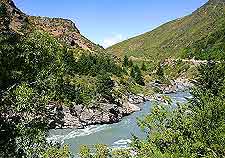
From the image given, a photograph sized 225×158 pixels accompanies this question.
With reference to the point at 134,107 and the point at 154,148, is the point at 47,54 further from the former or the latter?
the point at 134,107

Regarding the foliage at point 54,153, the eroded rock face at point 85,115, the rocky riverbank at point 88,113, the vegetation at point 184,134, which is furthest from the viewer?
the eroded rock face at point 85,115

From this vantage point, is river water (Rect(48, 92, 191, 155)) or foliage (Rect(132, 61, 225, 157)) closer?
foliage (Rect(132, 61, 225, 157))

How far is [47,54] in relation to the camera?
23.2 meters

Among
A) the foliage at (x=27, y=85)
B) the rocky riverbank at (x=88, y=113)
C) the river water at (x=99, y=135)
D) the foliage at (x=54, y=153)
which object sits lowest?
the river water at (x=99, y=135)

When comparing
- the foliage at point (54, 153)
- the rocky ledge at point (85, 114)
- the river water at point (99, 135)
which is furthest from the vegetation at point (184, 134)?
the rocky ledge at point (85, 114)

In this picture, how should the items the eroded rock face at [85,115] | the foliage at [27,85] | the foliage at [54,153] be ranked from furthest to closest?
the eroded rock face at [85,115] < the foliage at [54,153] < the foliage at [27,85]

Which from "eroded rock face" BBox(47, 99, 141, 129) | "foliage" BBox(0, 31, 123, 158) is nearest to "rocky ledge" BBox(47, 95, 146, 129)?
"eroded rock face" BBox(47, 99, 141, 129)

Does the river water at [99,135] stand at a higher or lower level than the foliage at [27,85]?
lower

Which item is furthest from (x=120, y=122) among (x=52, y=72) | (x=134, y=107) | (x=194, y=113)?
(x=52, y=72)

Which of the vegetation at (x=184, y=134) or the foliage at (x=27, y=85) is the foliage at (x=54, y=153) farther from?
the vegetation at (x=184, y=134)

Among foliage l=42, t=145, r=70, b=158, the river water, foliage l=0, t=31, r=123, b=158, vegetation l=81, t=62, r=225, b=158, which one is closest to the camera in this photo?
foliage l=0, t=31, r=123, b=158

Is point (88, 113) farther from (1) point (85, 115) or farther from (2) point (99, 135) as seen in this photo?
(2) point (99, 135)

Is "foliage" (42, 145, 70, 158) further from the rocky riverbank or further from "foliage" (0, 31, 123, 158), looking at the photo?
the rocky riverbank

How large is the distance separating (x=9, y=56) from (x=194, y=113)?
2198cm
